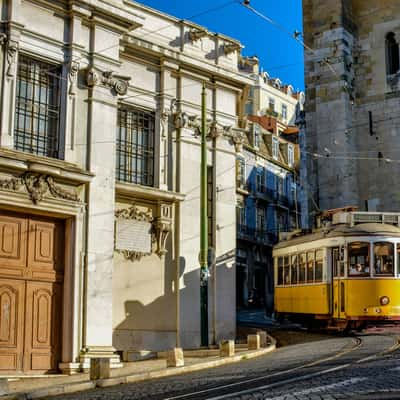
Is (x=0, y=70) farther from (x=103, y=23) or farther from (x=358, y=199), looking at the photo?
(x=358, y=199)

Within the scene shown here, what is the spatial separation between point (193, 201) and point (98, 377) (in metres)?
8.58

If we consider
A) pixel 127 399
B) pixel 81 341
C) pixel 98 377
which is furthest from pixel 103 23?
pixel 127 399

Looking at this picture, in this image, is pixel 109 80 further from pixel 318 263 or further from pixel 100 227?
pixel 318 263

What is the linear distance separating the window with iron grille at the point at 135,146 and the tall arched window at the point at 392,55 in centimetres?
1747

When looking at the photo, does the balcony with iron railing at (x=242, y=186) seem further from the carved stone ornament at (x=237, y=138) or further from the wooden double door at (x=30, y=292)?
the wooden double door at (x=30, y=292)

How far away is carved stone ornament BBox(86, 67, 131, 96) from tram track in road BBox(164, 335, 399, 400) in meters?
8.12

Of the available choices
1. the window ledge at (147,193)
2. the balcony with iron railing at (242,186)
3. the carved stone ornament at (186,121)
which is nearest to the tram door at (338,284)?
the window ledge at (147,193)

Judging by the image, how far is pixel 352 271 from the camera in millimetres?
23312

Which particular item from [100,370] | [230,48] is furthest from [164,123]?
[100,370]

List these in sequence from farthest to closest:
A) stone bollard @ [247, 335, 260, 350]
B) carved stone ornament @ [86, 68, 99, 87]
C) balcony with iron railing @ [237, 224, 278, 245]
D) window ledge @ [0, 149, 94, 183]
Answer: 1. balcony with iron railing @ [237, 224, 278, 245]
2. stone bollard @ [247, 335, 260, 350]
3. carved stone ornament @ [86, 68, 99, 87]
4. window ledge @ [0, 149, 94, 183]

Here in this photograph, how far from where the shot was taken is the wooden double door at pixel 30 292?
59.0 ft

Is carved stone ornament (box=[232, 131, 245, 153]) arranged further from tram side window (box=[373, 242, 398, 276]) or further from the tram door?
tram side window (box=[373, 242, 398, 276])

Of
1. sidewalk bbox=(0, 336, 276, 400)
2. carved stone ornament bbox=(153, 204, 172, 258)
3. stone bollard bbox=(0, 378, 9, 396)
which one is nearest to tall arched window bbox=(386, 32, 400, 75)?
carved stone ornament bbox=(153, 204, 172, 258)

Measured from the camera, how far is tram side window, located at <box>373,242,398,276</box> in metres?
23.2
